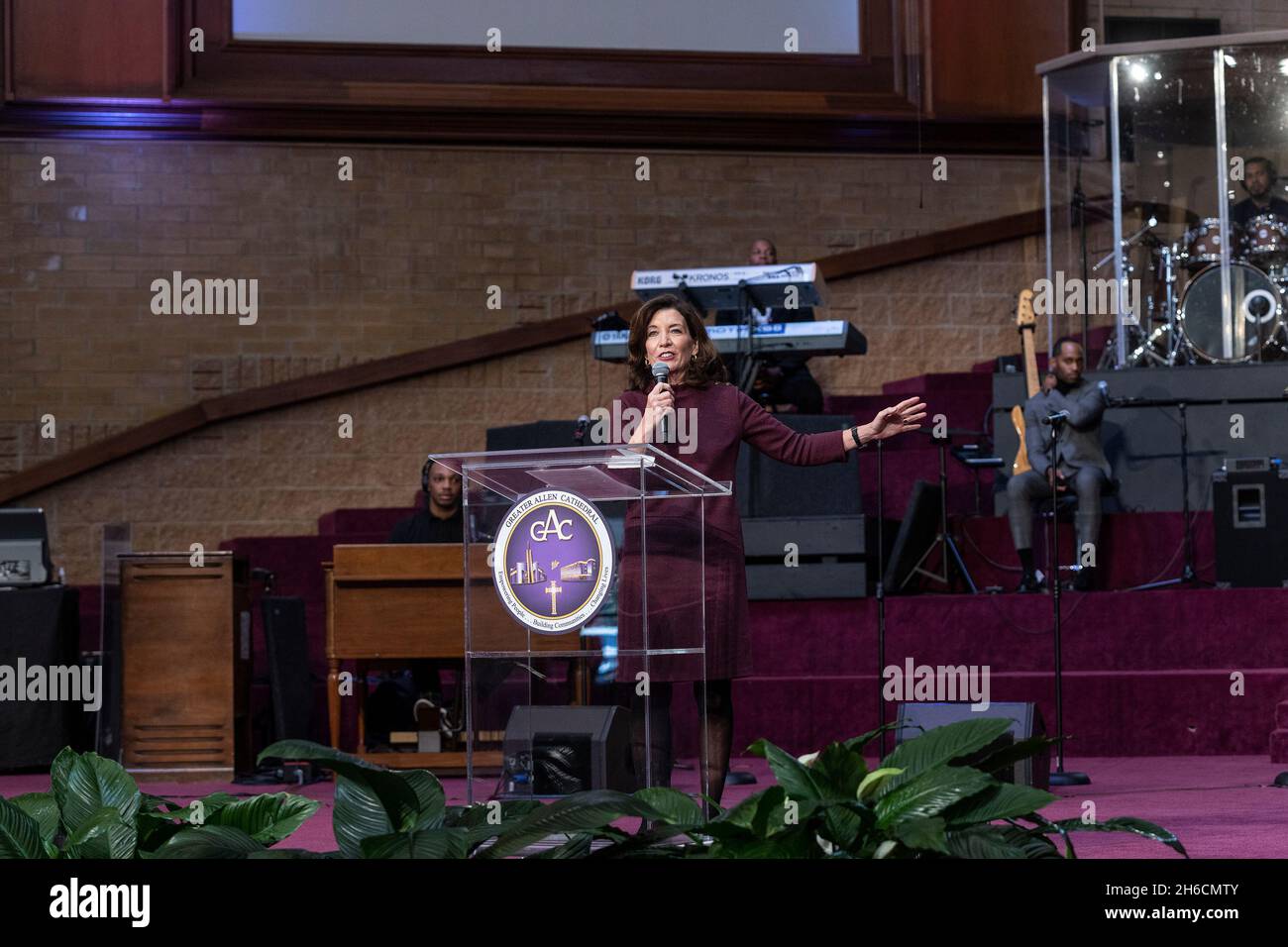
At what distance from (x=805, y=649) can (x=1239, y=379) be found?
3.53 m

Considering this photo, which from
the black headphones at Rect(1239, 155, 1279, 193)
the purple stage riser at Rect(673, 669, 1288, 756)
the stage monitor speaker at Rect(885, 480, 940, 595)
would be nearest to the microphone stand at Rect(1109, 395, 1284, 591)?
the purple stage riser at Rect(673, 669, 1288, 756)

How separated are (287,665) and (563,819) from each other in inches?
186

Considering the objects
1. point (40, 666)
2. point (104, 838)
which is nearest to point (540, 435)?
point (40, 666)

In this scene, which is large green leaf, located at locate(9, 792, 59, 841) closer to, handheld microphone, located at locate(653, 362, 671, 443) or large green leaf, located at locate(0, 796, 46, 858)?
large green leaf, located at locate(0, 796, 46, 858)

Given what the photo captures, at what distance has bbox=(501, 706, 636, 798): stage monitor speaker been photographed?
11.1 ft

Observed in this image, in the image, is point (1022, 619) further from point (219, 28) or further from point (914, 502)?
point (219, 28)

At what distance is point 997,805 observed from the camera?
89.4 inches

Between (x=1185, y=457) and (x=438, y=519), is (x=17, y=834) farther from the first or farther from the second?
(x=1185, y=457)

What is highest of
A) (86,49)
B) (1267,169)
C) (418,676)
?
(86,49)

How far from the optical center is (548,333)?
1170cm

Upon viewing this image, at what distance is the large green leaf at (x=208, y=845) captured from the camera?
2.25m

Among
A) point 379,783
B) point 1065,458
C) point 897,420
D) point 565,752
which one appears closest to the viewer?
point 379,783

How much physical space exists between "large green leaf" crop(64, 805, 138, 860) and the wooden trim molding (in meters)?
9.12
